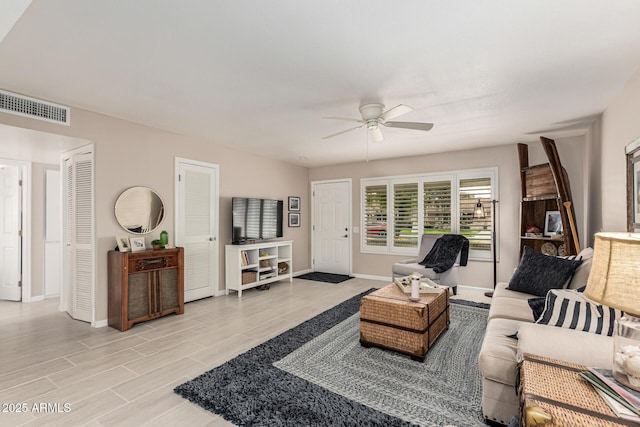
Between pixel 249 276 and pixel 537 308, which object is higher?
pixel 537 308

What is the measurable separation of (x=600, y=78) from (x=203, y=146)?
4636mm

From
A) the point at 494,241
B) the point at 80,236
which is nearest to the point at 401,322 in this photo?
the point at 494,241

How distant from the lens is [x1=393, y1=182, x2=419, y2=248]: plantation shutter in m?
5.62

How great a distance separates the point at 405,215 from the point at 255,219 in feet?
9.15

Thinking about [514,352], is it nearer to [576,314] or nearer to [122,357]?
[576,314]

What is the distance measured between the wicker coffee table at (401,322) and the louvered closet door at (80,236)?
3.16 metres

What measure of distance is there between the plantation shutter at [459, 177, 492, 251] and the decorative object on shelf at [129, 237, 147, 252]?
4.84 m

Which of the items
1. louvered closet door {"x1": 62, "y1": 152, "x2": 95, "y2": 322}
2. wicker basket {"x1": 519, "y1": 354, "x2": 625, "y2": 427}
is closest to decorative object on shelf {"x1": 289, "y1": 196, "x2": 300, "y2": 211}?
louvered closet door {"x1": 62, "y1": 152, "x2": 95, "y2": 322}

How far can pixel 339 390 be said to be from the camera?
2172 mm

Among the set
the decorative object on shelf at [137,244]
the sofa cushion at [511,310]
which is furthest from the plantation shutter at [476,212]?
the decorative object on shelf at [137,244]

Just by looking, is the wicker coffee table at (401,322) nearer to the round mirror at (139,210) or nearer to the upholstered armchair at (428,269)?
the upholstered armchair at (428,269)

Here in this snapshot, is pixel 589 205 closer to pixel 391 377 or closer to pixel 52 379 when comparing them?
pixel 391 377

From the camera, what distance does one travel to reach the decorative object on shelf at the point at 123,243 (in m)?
3.49

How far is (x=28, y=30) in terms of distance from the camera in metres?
1.87
